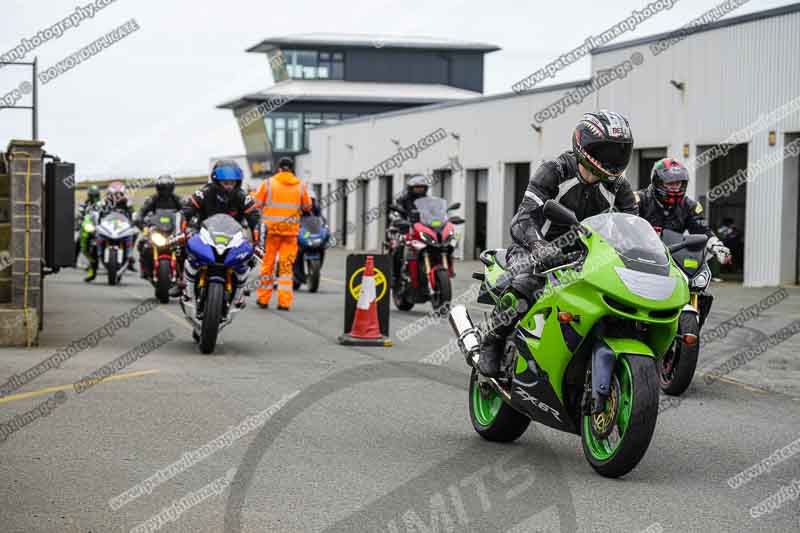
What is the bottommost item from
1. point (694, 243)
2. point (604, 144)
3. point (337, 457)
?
point (337, 457)

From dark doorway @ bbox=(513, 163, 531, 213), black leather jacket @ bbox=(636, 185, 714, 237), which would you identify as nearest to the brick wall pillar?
black leather jacket @ bbox=(636, 185, 714, 237)

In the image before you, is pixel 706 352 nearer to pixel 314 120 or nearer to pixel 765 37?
pixel 765 37

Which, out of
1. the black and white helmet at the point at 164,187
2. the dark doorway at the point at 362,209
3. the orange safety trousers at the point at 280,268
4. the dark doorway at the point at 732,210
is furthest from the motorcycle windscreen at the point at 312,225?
the dark doorway at the point at 362,209

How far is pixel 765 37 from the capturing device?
27.3 meters

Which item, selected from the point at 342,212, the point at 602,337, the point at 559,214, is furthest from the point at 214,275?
the point at 342,212

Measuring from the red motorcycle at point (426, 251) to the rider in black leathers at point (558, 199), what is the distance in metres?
9.81

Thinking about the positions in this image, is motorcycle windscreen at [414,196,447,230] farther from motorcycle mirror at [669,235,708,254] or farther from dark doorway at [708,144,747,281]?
dark doorway at [708,144,747,281]

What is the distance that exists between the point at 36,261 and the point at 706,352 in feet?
22.6

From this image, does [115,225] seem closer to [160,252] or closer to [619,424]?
[160,252]

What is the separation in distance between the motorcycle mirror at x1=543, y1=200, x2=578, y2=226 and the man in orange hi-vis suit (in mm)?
11763

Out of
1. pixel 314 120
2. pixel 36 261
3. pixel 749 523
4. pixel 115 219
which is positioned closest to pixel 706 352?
pixel 36 261

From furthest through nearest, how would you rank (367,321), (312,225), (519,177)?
1. (519,177)
2. (312,225)
3. (367,321)

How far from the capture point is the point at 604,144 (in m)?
7.17

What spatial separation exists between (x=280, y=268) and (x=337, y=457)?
11.5 metres
